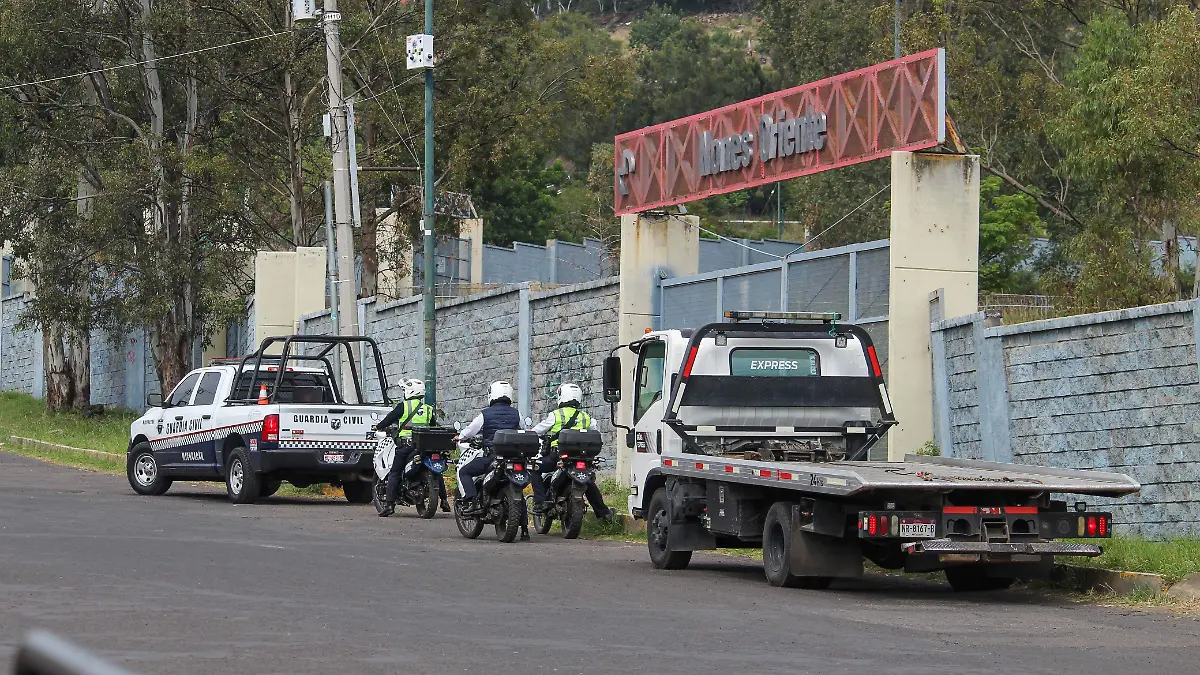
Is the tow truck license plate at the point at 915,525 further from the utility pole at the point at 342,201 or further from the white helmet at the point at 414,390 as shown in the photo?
the utility pole at the point at 342,201

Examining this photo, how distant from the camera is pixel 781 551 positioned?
13555 millimetres

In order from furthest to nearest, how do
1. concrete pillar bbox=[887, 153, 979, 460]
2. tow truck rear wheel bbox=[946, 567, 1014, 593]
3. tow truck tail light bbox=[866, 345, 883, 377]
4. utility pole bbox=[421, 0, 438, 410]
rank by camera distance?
utility pole bbox=[421, 0, 438, 410], concrete pillar bbox=[887, 153, 979, 460], tow truck tail light bbox=[866, 345, 883, 377], tow truck rear wheel bbox=[946, 567, 1014, 593]

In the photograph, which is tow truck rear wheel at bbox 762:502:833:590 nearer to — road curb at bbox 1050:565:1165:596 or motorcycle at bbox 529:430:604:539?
road curb at bbox 1050:565:1165:596

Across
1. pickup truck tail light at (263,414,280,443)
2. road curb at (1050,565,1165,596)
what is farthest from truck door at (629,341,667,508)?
pickup truck tail light at (263,414,280,443)

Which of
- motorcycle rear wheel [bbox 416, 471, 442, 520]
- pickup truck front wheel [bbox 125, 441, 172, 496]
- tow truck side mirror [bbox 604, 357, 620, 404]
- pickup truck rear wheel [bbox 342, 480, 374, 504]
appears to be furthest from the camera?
pickup truck front wheel [bbox 125, 441, 172, 496]

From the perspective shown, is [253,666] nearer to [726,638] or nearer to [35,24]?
[726,638]

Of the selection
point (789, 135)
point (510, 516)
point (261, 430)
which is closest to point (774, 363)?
point (510, 516)

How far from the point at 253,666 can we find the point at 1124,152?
26983 mm

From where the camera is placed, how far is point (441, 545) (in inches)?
669

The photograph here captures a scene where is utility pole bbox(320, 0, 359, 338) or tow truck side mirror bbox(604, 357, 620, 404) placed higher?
utility pole bbox(320, 0, 359, 338)

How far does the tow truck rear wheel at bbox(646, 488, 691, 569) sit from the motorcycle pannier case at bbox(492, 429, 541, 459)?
203 centimetres

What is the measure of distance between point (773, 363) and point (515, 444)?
2792 millimetres

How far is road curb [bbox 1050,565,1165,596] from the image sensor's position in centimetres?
1264

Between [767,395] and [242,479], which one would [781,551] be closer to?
[767,395]
